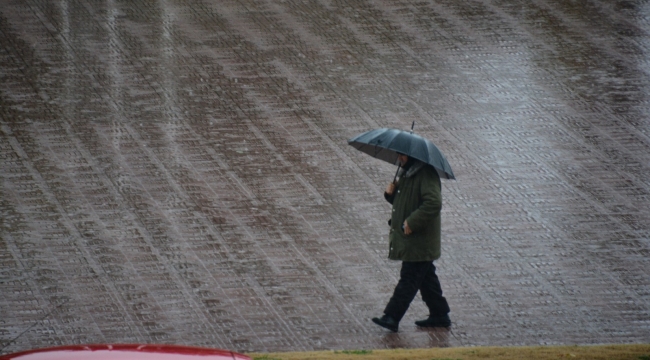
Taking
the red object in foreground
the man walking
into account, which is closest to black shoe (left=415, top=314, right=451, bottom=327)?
the man walking

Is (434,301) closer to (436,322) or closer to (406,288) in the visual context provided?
(436,322)

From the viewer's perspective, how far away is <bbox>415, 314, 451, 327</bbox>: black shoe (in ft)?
24.7

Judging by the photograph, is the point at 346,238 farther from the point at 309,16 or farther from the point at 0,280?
the point at 309,16

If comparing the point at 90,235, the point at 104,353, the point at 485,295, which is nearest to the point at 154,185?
the point at 90,235

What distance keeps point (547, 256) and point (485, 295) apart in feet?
3.39

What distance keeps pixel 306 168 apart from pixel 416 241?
130 inches

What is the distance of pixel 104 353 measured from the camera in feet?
14.9

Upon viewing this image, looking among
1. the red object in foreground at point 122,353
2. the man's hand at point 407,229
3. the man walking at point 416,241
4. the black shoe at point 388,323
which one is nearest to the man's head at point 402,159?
the man walking at point 416,241

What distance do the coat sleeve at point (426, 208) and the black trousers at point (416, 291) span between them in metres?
0.32

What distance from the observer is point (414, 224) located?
7332 millimetres

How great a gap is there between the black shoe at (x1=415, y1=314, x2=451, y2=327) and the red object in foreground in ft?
10.4

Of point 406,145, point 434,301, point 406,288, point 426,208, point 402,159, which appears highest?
point 406,145

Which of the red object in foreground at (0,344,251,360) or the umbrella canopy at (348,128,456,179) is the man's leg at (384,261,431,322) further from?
the red object in foreground at (0,344,251,360)

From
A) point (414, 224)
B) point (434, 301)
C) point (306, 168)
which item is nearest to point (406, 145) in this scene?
point (414, 224)
